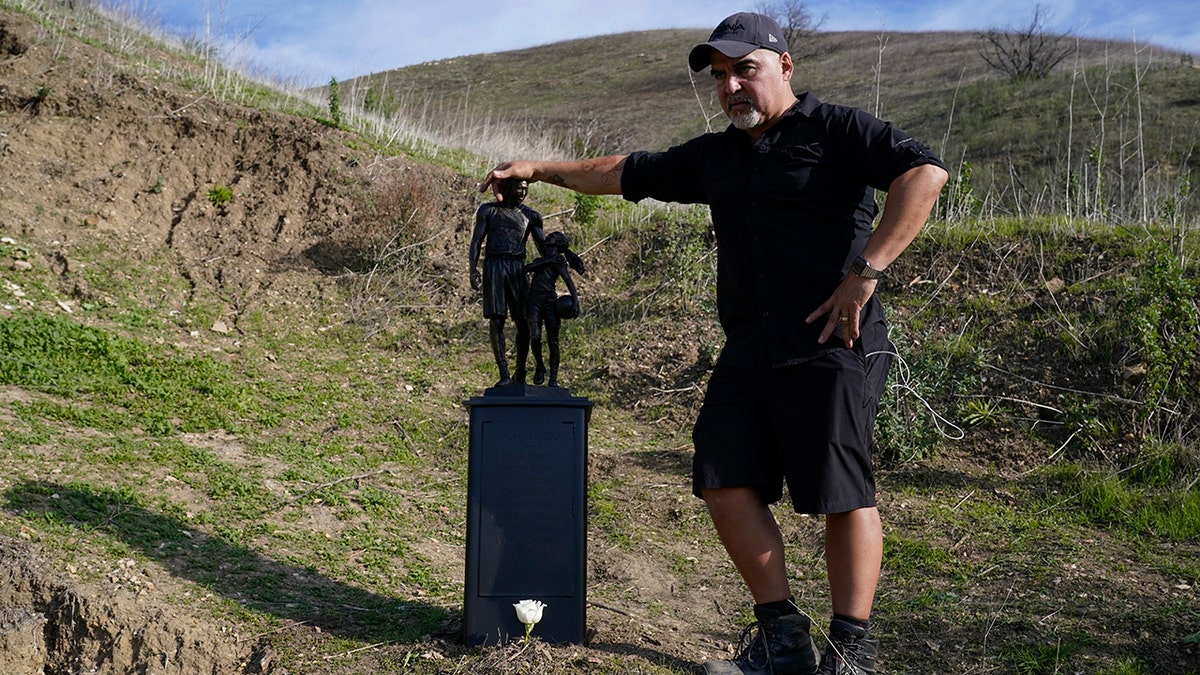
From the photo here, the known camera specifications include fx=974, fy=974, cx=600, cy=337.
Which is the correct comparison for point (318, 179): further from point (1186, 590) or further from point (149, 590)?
point (1186, 590)

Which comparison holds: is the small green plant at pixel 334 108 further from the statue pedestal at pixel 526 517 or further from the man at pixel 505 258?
the statue pedestal at pixel 526 517

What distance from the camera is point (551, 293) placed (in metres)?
4.17

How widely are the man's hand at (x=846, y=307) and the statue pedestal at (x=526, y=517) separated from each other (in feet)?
3.55

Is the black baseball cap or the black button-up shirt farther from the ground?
the black baseball cap

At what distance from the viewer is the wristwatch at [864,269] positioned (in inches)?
113

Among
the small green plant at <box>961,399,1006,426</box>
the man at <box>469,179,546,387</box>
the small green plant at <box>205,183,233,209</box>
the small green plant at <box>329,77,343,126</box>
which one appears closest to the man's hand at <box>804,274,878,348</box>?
the man at <box>469,179,546,387</box>

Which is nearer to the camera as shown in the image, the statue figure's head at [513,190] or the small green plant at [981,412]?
the statue figure's head at [513,190]

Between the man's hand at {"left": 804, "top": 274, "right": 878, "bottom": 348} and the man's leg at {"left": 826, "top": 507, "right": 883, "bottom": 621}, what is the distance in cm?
54

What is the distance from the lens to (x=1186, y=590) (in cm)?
432

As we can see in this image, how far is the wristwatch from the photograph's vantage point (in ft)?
9.43

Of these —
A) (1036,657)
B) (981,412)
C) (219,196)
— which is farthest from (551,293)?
(219,196)

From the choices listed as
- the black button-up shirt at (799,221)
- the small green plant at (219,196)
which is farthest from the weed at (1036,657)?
the small green plant at (219,196)

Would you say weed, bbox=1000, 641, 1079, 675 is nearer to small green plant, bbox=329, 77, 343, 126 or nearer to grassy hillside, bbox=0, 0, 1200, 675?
grassy hillside, bbox=0, 0, 1200, 675

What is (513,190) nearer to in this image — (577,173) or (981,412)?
(577,173)
